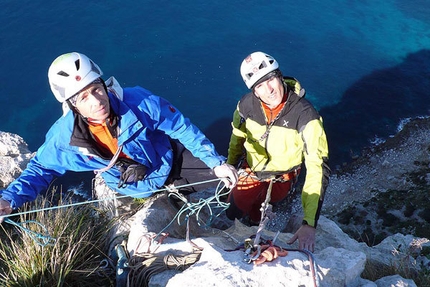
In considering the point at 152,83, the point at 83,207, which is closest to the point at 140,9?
→ the point at 152,83

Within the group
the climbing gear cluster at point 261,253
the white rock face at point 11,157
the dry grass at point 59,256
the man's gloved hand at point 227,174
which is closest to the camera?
the climbing gear cluster at point 261,253

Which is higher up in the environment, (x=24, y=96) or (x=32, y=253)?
(x=32, y=253)

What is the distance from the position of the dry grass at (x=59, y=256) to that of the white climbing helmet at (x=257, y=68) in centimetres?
255

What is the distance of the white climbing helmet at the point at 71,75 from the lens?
3.66m

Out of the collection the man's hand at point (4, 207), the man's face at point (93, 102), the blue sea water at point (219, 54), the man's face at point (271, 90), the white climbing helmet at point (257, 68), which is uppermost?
the man's face at point (93, 102)

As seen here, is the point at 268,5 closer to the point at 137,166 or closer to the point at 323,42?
the point at 323,42

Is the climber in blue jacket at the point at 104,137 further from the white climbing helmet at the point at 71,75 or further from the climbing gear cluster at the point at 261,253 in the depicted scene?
the climbing gear cluster at the point at 261,253

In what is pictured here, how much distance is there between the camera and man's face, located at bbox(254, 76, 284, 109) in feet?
15.7

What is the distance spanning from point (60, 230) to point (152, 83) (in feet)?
42.5

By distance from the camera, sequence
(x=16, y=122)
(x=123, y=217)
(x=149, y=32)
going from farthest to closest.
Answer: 1. (x=149, y=32)
2. (x=16, y=122)
3. (x=123, y=217)

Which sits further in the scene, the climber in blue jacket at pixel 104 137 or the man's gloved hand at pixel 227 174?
the man's gloved hand at pixel 227 174

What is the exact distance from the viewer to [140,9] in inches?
782

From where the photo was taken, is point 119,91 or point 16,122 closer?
point 119,91

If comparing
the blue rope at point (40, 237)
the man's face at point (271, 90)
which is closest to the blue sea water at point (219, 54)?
the man's face at point (271, 90)
